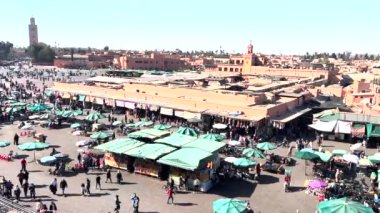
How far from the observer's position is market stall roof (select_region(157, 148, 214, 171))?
17188 mm

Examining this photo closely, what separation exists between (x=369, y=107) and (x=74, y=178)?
82.4 ft

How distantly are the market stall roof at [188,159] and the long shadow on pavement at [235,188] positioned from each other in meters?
1.47

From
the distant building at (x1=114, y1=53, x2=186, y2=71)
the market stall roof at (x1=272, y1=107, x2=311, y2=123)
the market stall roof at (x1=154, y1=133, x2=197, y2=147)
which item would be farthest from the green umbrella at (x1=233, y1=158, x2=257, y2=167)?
the distant building at (x1=114, y1=53, x2=186, y2=71)

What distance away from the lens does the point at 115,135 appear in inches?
1111

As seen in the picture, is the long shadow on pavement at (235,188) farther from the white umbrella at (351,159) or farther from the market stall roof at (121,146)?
the white umbrella at (351,159)

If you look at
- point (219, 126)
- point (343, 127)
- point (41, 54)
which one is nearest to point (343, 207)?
point (219, 126)

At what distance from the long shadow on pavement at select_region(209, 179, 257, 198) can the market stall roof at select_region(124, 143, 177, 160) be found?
3173 millimetres

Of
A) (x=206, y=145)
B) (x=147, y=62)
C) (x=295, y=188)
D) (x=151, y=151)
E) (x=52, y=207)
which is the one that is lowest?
(x=295, y=188)

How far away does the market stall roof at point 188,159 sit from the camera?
17.2 m

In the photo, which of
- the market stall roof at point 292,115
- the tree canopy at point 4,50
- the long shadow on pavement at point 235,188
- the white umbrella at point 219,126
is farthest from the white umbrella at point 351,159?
the tree canopy at point 4,50

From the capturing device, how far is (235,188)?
59.0ft

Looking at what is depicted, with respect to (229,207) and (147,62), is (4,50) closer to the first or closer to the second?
(147,62)

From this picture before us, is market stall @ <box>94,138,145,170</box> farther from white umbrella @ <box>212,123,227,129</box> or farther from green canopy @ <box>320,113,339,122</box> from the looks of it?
green canopy @ <box>320,113,339,122</box>

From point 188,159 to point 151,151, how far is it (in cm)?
239
